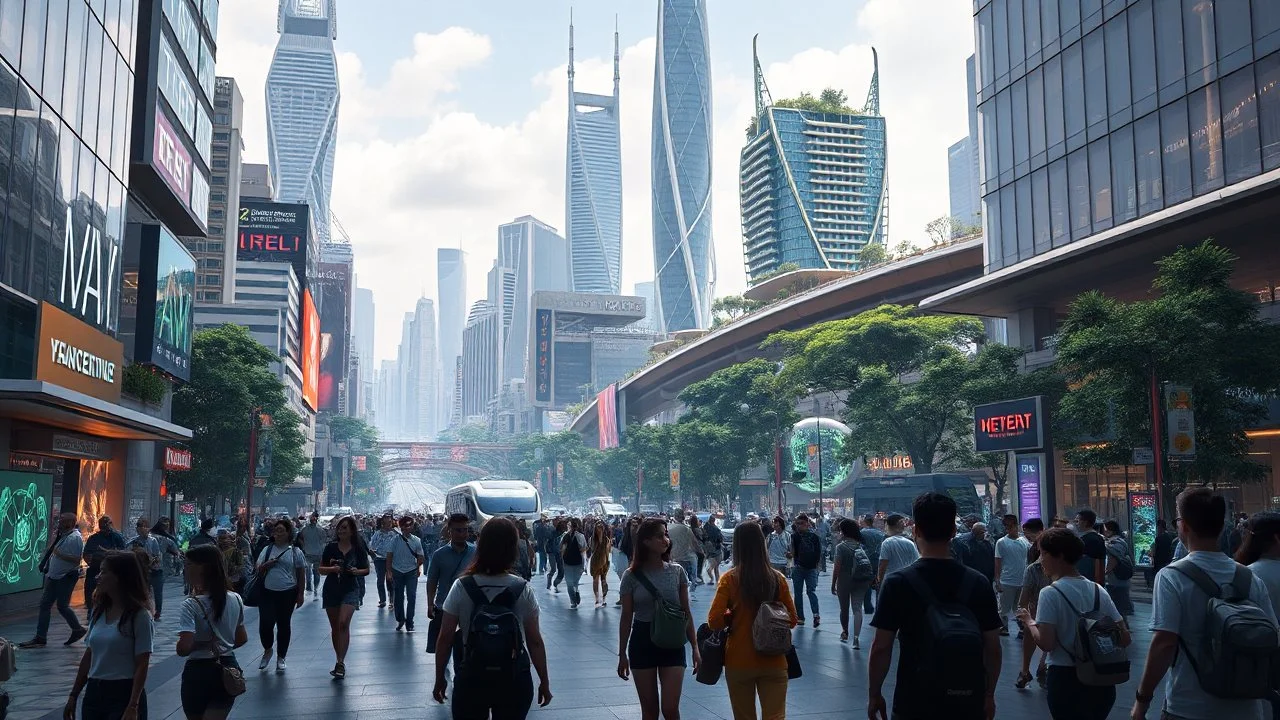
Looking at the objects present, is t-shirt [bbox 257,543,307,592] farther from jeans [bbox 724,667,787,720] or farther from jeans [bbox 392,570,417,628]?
jeans [bbox 724,667,787,720]

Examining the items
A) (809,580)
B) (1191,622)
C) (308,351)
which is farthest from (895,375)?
(308,351)

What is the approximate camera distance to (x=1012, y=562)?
43.8 ft

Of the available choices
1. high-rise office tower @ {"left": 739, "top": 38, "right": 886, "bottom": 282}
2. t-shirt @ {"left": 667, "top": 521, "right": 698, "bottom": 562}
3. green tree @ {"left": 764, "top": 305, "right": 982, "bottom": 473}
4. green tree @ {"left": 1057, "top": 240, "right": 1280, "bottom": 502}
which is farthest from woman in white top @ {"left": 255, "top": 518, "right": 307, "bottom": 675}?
high-rise office tower @ {"left": 739, "top": 38, "right": 886, "bottom": 282}

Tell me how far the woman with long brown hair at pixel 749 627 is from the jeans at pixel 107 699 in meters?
3.25

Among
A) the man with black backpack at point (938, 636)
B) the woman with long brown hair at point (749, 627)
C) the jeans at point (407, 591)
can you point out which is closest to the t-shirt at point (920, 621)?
the man with black backpack at point (938, 636)

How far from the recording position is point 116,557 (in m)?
5.89

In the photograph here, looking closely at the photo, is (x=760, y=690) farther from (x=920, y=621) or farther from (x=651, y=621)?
(x=920, y=621)

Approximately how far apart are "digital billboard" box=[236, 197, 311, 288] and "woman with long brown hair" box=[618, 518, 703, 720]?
137 m

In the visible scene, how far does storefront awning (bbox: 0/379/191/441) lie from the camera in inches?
649

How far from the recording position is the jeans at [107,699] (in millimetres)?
5793

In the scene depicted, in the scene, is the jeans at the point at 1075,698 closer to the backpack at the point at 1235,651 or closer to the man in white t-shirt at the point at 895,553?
the backpack at the point at 1235,651

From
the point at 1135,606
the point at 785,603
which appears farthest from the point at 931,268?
the point at 785,603

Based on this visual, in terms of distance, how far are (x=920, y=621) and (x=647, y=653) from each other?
2799 mm

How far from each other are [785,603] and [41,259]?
19.0m
